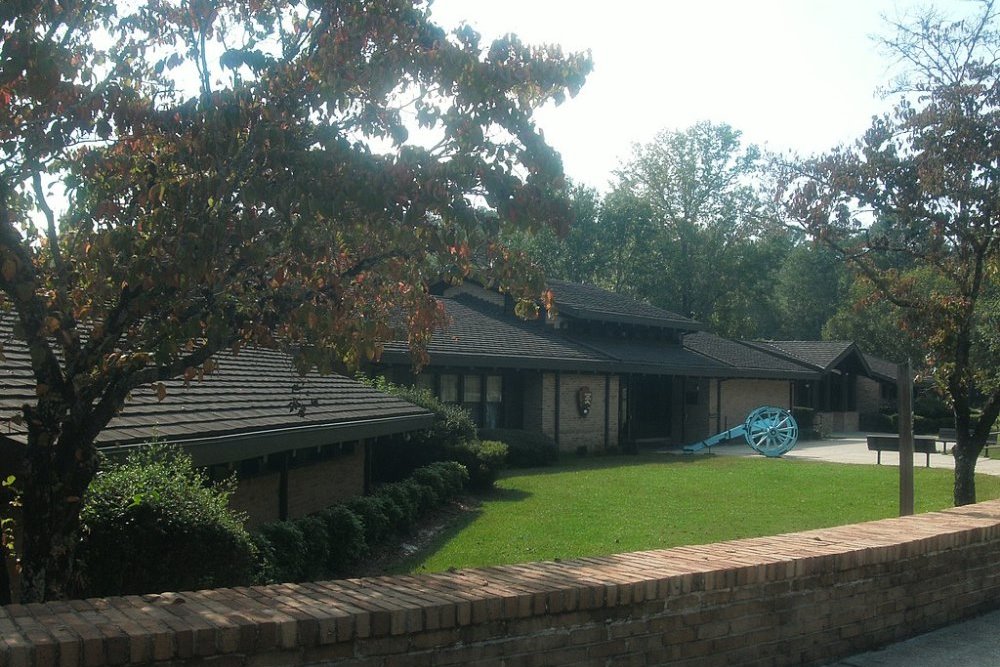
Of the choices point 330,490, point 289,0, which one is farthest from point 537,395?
point 289,0

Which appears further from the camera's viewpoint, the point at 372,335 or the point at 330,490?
the point at 330,490

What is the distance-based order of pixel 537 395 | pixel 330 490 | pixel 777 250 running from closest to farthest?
pixel 330 490 < pixel 537 395 < pixel 777 250

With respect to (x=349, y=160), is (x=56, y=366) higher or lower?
lower

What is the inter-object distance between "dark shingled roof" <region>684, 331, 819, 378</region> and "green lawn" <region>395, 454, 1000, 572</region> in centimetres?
1344

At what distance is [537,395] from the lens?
28922 mm

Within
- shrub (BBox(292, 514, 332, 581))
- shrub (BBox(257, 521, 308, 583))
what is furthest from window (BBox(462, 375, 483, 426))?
shrub (BBox(257, 521, 308, 583))

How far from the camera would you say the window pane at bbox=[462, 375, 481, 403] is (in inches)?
1078

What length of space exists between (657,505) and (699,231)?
47796 millimetres

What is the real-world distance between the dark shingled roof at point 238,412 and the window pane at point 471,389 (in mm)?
10623

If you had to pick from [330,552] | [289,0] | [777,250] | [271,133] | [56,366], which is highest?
[777,250]

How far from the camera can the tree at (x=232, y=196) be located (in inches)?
231

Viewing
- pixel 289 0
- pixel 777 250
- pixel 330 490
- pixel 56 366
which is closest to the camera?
pixel 56 366

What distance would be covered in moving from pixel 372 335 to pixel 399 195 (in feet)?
2.93

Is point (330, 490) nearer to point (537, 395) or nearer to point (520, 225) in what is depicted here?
point (520, 225)
